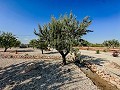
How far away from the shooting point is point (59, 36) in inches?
1133

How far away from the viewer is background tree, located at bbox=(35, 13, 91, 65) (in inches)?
1125

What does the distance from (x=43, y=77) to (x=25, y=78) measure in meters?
2.50

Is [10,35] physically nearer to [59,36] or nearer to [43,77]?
[59,36]

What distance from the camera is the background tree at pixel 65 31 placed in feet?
93.7

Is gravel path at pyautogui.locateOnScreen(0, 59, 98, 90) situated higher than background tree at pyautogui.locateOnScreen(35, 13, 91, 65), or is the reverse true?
background tree at pyautogui.locateOnScreen(35, 13, 91, 65)

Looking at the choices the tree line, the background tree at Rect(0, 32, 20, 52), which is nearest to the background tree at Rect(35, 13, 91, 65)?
the tree line

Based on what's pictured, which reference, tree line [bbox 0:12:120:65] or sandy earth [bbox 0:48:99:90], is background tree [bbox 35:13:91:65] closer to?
tree line [bbox 0:12:120:65]

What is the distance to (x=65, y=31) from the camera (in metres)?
29.3

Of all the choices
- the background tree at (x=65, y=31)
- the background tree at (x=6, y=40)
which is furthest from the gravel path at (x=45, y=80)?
the background tree at (x=6, y=40)

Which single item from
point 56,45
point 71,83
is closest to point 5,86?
point 71,83

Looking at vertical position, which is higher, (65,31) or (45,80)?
(65,31)

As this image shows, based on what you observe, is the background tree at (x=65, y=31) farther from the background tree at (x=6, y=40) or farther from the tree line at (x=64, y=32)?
the background tree at (x=6, y=40)

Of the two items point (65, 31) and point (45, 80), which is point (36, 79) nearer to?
point (45, 80)

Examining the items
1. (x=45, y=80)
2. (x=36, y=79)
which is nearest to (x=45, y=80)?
(x=45, y=80)
